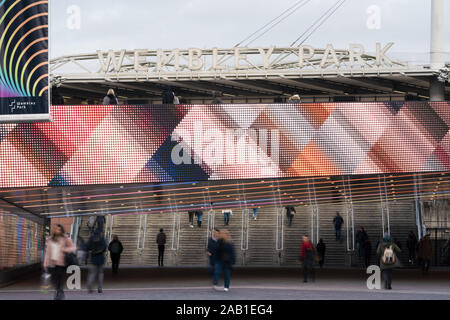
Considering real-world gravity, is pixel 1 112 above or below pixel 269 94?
below

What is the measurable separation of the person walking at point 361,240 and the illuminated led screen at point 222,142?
9.45 meters

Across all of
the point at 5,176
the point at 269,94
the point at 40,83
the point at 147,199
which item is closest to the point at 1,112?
the point at 40,83

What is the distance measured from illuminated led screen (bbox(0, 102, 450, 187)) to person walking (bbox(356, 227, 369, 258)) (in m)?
9.45

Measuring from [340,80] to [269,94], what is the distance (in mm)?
5141

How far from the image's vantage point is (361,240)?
36.0 m

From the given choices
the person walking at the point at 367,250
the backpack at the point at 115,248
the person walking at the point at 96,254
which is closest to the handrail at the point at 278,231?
the person walking at the point at 367,250

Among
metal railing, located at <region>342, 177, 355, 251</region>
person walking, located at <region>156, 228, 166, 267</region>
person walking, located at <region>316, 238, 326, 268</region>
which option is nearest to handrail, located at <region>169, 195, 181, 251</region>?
person walking, located at <region>156, 228, 166, 267</region>

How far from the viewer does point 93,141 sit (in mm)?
26688

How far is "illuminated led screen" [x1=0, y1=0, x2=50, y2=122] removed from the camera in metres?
22.4

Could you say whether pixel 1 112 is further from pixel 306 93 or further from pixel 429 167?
pixel 306 93

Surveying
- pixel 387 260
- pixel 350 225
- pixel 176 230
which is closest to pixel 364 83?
pixel 350 225

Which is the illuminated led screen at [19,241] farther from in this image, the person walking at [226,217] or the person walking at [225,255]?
the person walking at [225,255]

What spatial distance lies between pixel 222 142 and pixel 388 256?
18.5 feet

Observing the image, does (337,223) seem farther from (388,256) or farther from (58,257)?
(58,257)
